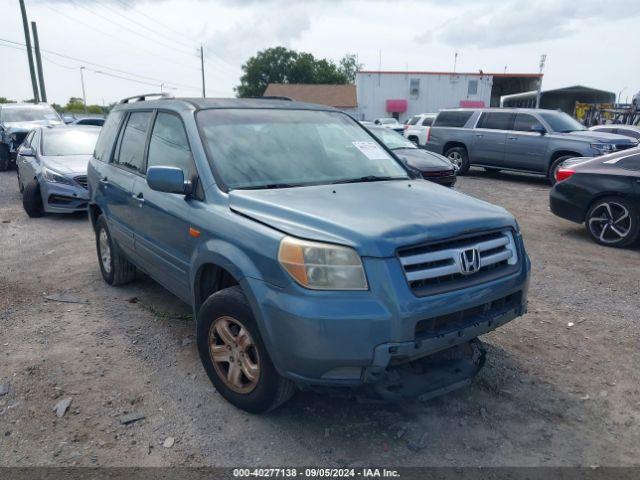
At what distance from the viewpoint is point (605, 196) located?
689cm

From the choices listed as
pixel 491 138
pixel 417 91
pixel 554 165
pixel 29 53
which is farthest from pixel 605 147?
pixel 417 91

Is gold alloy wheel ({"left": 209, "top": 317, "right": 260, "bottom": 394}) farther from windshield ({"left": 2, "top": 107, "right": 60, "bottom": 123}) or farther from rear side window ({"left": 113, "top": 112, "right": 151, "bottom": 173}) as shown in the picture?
windshield ({"left": 2, "top": 107, "right": 60, "bottom": 123})

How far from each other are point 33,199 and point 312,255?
7.79 meters

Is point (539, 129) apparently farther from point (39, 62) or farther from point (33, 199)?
point (39, 62)

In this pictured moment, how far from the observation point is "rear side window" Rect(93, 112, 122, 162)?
16.6 feet

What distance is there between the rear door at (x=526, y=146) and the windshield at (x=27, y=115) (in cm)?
1398

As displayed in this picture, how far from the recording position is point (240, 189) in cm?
320

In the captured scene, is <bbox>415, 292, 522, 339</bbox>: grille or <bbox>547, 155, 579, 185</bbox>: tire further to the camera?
<bbox>547, 155, 579, 185</bbox>: tire

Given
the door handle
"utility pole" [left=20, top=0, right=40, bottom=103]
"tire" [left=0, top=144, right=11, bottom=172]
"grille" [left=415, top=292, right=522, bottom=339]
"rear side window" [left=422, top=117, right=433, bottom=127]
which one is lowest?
"tire" [left=0, top=144, right=11, bottom=172]

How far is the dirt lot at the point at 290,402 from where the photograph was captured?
279 cm

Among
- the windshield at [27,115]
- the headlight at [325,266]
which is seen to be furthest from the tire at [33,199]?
the windshield at [27,115]

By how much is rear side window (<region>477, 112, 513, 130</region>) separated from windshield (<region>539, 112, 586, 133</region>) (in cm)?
78

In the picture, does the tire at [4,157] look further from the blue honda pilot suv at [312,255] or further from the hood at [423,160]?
the blue honda pilot suv at [312,255]

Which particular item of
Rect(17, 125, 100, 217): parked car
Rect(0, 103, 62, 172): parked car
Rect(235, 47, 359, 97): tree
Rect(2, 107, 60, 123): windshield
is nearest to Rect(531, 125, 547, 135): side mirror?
Rect(17, 125, 100, 217): parked car
